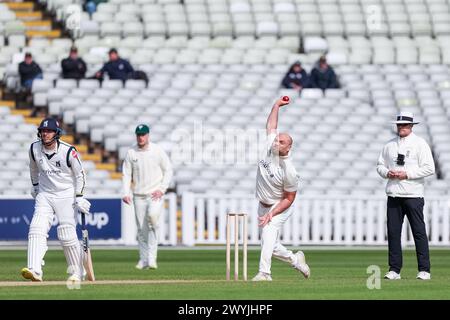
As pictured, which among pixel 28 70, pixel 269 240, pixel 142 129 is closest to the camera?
pixel 269 240

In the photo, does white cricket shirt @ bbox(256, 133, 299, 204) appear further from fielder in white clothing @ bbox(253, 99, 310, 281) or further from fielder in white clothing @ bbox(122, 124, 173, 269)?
fielder in white clothing @ bbox(122, 124, 173, 269)

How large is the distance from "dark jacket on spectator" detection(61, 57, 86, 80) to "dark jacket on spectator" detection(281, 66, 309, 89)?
489cm

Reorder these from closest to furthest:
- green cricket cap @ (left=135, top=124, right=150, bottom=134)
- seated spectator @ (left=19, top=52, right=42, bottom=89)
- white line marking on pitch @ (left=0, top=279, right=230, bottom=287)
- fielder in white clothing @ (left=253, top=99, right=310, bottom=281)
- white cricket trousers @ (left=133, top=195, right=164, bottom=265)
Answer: white line marking on pitch @ (left=0, top=279, right=230, bottom=287)
fielder in white clothing @ (left=253, top=99, right=310, bottom=281)
green cricket cap @ (left=135, top=124, right=150, bottom=134)
white cricket trousers @ (left=133, top=195, right=164, bottom=265)
seated spectator @ (left=19, top=52, right=42, bottom=89)

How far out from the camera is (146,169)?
21125 mm

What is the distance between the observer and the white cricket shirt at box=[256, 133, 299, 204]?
667 inches

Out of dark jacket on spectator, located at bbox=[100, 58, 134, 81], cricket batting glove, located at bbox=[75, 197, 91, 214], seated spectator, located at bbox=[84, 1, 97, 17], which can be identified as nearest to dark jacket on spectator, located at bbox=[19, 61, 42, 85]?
dark jacket on spectator, located at bbox=[100, 58, 134, 81]

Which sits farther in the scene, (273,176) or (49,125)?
(273,176)

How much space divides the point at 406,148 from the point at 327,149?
15173 mm

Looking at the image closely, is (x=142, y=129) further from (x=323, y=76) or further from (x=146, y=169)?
(x=323, y=76)

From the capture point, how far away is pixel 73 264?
671 inches

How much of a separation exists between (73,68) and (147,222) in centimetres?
1406

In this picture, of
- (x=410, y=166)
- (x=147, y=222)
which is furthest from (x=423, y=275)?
(x=147, y=222)

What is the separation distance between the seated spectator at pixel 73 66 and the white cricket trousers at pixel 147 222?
13.7 metres

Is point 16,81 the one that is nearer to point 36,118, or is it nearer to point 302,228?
point 36,118
